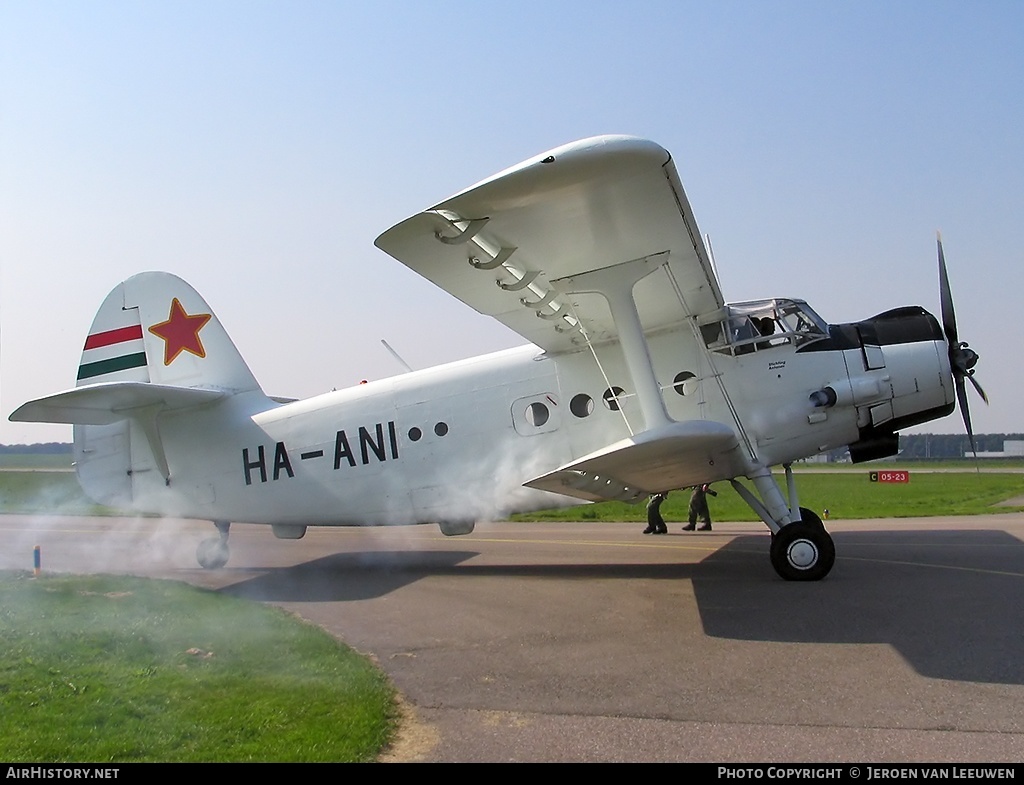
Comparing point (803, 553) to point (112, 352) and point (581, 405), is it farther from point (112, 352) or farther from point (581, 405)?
point (112, 352)

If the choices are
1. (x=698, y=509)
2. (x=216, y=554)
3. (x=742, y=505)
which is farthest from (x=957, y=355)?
(x=742, y=505)

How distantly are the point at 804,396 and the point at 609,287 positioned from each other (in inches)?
117

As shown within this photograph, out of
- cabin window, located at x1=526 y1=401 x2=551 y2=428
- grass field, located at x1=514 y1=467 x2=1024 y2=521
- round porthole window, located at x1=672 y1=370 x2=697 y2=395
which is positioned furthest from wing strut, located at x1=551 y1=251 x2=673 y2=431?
grass field, located at x1=514 y1=467 x2=1024 y2=521

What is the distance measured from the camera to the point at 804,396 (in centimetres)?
972

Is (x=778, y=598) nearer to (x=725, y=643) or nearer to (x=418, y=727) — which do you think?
(x=725, y=643)

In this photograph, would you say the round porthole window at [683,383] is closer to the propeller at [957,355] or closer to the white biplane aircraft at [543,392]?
the white biplane aircraft at [543,392]

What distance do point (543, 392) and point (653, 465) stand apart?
268cm

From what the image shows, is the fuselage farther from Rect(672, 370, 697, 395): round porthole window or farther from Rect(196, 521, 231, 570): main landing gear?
Rect(196, 521, 231, 570): main landing gear

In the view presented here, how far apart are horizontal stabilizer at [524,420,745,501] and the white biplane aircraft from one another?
0.12ft

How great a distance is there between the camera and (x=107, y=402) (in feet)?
37.0

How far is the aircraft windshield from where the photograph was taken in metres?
9.91

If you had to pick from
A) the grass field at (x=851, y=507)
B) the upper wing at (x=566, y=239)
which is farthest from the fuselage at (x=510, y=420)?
the grass field at (x=851, y=507)

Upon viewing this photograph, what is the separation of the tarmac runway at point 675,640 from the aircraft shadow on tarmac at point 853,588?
1.4 inches

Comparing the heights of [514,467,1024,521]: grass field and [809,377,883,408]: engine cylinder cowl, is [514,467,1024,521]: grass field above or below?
below
